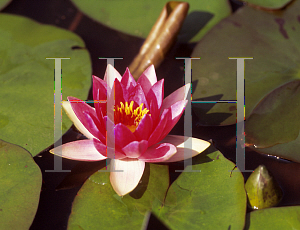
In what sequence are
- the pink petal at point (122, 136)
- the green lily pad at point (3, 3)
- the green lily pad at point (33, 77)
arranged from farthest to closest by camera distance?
1. the green lily pad at point (3, 3)
2. the green lily pad at point (33, 77)
3. the pink petal at point (122, 136)

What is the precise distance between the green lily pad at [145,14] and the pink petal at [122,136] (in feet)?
4.92

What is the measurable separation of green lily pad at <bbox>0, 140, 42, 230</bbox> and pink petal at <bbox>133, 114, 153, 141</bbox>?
0.71 m

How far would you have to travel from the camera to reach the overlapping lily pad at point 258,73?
75.5 inches

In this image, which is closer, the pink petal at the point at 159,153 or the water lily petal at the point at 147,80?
the pink petal at the point at 159,153

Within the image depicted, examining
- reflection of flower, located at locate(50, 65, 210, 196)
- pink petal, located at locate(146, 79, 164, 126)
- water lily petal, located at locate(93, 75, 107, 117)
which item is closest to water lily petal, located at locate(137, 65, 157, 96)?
reflection of flower, located at locate(50, 65, 210, 196)

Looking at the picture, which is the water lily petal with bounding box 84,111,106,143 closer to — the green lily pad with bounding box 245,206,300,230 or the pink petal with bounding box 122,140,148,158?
the pink petal with bounding box 122,140,148,158

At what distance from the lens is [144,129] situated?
4.86 ft

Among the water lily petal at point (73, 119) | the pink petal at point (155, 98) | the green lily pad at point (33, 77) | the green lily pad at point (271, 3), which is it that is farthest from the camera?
the green lily pad at point (271, 3)

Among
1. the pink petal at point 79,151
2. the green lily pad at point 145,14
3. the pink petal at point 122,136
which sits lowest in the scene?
the pink petal at point 79,151

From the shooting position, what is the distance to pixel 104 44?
8.67 feet

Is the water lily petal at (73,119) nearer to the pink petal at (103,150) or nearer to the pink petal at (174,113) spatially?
the pink petal at (103,150)

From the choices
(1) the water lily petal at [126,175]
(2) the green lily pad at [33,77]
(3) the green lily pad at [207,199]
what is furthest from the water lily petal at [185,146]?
(2) the green lily pad at [33,77]

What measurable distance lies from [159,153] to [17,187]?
0.93 meters

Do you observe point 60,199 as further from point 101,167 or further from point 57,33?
point 57,33
